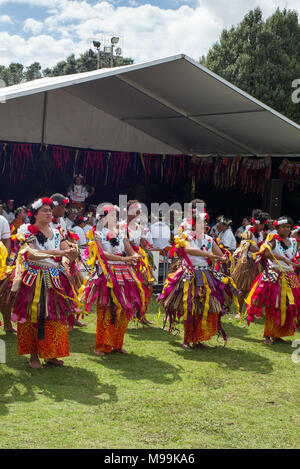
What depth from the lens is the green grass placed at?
12.5 ft

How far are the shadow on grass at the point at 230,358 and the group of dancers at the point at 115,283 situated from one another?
0.18 meters

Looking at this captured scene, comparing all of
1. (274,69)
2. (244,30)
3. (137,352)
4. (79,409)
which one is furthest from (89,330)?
(244,30)

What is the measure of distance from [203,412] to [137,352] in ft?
6.18

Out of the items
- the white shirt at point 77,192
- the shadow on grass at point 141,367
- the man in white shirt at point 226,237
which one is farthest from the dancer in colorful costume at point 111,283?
the white shirt at point 77,192

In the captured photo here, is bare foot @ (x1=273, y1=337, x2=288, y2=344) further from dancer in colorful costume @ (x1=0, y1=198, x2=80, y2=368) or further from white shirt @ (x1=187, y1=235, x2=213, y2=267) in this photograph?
dancer in colorful costume @ (x1=0, y1=198, x2=80, y2=368)

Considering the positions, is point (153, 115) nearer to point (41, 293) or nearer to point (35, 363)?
point (41, 293)

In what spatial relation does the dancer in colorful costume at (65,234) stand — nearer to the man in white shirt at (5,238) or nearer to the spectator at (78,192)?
the man in white shirt at (5,238)

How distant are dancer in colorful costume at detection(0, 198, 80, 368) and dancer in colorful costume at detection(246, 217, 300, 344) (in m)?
2.51

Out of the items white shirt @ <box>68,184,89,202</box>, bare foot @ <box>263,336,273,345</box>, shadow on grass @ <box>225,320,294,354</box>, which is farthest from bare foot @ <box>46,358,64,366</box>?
white shirt @ <box>68,184,89,202</box>

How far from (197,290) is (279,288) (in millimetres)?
1133

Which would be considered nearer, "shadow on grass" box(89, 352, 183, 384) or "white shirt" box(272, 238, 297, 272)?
"shadow on grass" box(89, 352, 183, 384)

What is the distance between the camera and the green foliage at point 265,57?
2392 centimetres

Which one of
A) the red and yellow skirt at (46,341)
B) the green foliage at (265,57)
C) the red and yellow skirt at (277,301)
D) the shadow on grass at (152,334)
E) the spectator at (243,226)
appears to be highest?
the green foliage at (265,57)

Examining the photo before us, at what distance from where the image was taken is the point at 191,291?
20.4 ft
